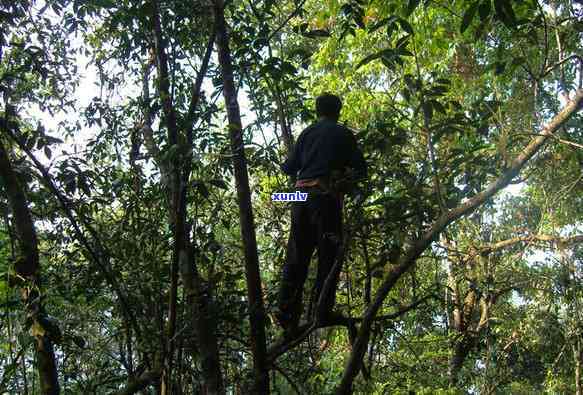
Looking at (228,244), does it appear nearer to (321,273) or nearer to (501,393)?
(321,273)

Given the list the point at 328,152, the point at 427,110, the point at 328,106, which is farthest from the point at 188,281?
the point at 427,110

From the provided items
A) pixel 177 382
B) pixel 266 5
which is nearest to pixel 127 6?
pixel 266 5

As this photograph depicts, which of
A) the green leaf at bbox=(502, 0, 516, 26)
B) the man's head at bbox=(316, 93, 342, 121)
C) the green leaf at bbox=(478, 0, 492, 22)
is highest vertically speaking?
the man's head at bbox=(316, 93, 342, 121)

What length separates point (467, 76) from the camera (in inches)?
290

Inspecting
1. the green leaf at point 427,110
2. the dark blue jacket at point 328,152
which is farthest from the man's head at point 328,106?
the green leaf at point 427,110

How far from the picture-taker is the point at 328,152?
2.73m

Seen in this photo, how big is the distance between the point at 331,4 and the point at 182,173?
3.10 metres

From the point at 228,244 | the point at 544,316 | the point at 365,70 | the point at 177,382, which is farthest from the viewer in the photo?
the point at 544,316

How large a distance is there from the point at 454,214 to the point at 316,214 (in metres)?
0.89

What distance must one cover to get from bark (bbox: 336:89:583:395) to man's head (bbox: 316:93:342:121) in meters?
1.18

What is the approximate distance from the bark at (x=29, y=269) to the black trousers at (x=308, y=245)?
108 centimetres

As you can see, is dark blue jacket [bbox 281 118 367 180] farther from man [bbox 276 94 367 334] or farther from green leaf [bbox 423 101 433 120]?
green leaf [bbox 423 101 433 120]

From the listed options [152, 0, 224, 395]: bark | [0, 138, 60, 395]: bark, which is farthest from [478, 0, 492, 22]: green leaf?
[0, 138, 60, 395]: bark

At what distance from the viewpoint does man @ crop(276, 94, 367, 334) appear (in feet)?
8.75
